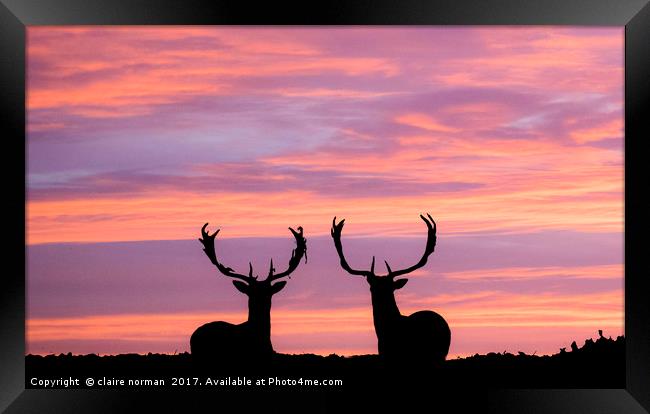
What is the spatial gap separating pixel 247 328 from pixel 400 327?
85 cm

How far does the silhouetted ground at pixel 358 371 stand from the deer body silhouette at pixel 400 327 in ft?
1.12

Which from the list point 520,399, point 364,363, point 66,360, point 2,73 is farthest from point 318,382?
point 2,73

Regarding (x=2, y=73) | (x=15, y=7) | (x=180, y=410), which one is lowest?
(x=180, y=410)

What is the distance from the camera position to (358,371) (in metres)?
5.07

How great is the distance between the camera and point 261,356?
5387 mm

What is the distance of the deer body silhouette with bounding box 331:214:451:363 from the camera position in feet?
18.4

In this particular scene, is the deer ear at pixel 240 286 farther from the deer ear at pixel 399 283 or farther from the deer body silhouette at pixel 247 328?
the deer ear at pixel 399 283

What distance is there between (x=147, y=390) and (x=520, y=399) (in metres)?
1.67

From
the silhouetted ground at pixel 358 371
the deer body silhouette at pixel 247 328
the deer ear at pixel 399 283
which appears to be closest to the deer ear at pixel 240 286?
the deer body silhouette at pixel 247 328

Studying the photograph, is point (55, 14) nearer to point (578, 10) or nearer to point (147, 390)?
point (147, 390)

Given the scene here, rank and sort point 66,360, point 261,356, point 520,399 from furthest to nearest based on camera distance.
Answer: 1. point 261,356
2. point 66,360
3. point 520,399

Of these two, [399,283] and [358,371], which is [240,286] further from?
[358,371]

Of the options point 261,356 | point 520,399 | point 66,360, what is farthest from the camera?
point 261,356

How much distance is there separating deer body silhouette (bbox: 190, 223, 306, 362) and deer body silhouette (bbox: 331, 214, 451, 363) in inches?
18.9
